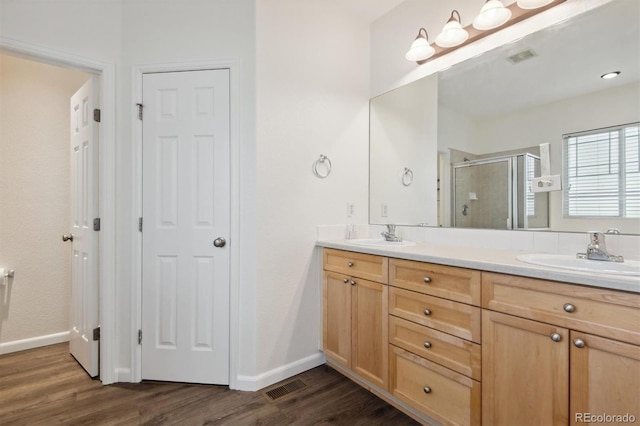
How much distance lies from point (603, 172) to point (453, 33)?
45.5 inches

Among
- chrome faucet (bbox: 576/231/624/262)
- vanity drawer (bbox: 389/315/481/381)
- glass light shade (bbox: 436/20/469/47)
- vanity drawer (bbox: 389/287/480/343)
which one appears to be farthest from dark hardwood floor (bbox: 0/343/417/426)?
glass light shade (bbox: 436/20/469/47)

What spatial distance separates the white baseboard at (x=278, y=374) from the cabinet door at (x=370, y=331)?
1.27 ft

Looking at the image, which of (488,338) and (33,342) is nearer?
(488,338)

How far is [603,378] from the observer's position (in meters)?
0.95

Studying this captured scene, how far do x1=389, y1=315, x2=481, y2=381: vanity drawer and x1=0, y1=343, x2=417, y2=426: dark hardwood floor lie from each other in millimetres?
440

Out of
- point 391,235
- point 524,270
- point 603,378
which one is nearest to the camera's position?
point 603,378

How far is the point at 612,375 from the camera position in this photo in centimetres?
94

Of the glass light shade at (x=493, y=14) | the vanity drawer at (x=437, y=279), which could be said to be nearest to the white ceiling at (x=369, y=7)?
the glass light shade at (x=493, y=14)

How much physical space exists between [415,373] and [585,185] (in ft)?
4.12

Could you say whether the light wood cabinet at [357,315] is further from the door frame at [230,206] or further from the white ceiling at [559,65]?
the white ceiling at [559,65]

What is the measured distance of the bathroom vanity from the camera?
0.95 meters

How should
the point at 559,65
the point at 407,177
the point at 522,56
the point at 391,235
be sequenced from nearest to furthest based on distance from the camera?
1. the point at 559,65
2. the point at 522,56
3. the point at 391,235
4. the point at 407,177

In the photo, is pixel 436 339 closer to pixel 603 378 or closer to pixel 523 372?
pixel 523 372

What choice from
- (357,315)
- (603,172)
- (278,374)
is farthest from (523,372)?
(278,374)
